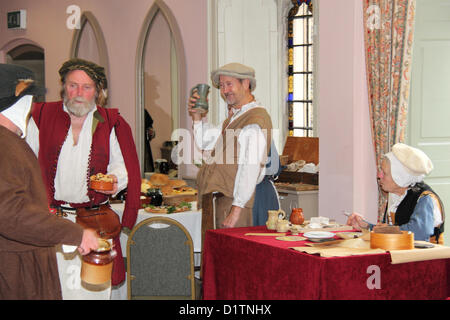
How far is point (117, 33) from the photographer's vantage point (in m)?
7.58

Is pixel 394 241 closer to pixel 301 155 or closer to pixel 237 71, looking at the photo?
pixel 237 71

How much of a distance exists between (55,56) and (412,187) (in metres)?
6.37

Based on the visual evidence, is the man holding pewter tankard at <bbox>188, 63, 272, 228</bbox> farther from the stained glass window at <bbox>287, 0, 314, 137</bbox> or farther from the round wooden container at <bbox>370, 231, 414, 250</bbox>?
the stained glass window at <bbox>287, 0, 314, 137</bbox>

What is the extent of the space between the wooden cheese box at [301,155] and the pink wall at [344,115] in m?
0.99

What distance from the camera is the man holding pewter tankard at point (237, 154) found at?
3.86 meters

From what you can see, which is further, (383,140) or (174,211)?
(174,211)

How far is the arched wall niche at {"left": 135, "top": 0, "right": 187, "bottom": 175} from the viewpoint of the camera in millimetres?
6527

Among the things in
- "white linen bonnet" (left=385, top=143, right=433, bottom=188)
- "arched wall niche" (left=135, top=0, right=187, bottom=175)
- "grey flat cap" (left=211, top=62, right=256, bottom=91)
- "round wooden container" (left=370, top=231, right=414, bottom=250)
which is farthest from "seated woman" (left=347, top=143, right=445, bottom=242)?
"arched wall niche" (left=135, top=0, right=187, bottom=175)

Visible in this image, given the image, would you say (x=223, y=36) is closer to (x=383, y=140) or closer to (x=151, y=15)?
(x=151, y=15)

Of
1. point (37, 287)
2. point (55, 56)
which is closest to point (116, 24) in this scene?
point (55, 56)

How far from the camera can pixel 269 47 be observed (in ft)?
20.7

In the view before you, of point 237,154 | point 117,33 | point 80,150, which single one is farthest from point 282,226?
point 117,33

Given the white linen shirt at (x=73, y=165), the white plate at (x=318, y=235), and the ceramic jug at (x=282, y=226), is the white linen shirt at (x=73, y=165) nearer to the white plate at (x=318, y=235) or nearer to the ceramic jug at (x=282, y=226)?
the ceramic jug at (x=282, y=226)

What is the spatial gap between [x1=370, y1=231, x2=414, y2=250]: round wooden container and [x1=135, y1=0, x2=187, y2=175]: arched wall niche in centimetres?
379
